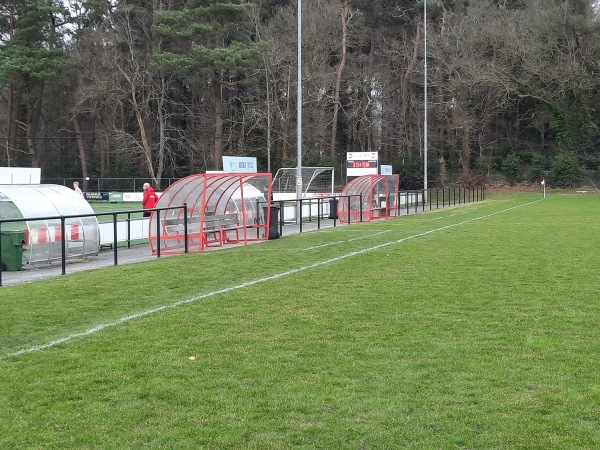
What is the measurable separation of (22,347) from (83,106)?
5834 cm

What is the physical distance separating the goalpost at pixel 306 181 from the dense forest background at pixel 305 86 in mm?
10457

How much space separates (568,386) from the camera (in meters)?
5.95

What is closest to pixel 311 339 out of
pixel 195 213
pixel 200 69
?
pixel 195 213

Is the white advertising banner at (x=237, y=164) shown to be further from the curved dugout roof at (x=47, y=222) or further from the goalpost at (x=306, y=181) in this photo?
the goalpost at (x=306, y=181)

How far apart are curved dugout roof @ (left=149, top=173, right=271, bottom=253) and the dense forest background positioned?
104ft

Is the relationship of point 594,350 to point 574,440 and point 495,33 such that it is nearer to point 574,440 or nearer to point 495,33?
point 574,440

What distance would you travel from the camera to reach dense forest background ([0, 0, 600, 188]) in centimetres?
5753

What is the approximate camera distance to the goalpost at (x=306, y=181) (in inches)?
1559

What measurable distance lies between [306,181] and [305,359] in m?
34.0

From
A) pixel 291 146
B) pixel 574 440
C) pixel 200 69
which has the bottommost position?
pixel 574 440

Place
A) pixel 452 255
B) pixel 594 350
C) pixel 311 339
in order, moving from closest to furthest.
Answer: pixel 594 350, pixel 311 339, pixel 452 255

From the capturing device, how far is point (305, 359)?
695 centimetres

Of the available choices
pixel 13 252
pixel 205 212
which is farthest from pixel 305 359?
pixel 205 212

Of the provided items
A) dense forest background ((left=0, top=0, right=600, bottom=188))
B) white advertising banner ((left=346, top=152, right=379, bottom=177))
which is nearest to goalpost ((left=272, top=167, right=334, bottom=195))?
white advertising banner ((left=346, top=152, right=379, bottom=177))
